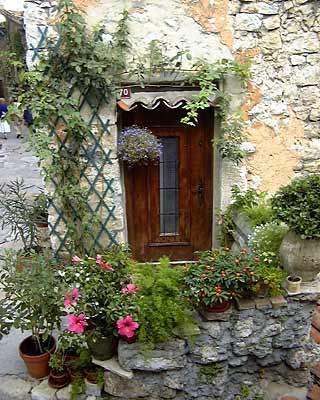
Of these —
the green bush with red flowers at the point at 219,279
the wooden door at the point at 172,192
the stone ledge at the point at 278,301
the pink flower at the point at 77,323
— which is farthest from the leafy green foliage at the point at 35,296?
the wooden door at the point at 172,192

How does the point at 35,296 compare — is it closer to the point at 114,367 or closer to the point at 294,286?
the point at 114,367

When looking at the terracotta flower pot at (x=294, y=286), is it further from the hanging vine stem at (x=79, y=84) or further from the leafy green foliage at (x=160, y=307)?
the hanging vine stem at (x=79, y=84)

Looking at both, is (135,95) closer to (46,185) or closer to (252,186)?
(46,185)

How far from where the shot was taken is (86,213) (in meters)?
4.29

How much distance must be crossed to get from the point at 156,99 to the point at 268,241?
5.61 feet

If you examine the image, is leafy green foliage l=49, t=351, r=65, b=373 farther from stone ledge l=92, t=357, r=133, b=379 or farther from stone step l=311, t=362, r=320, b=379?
stone step l=311, t=362, r=320, b=379

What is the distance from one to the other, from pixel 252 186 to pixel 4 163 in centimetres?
672

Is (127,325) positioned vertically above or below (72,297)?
below

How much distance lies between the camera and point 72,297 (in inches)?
103

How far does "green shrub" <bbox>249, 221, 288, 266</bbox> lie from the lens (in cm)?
316

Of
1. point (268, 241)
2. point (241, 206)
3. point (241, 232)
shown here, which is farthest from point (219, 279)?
point (241, 206)

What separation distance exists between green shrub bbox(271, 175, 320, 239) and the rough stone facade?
1.55 m

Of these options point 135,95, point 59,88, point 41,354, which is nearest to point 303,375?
point 41,354

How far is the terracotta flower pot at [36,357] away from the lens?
2896mm
